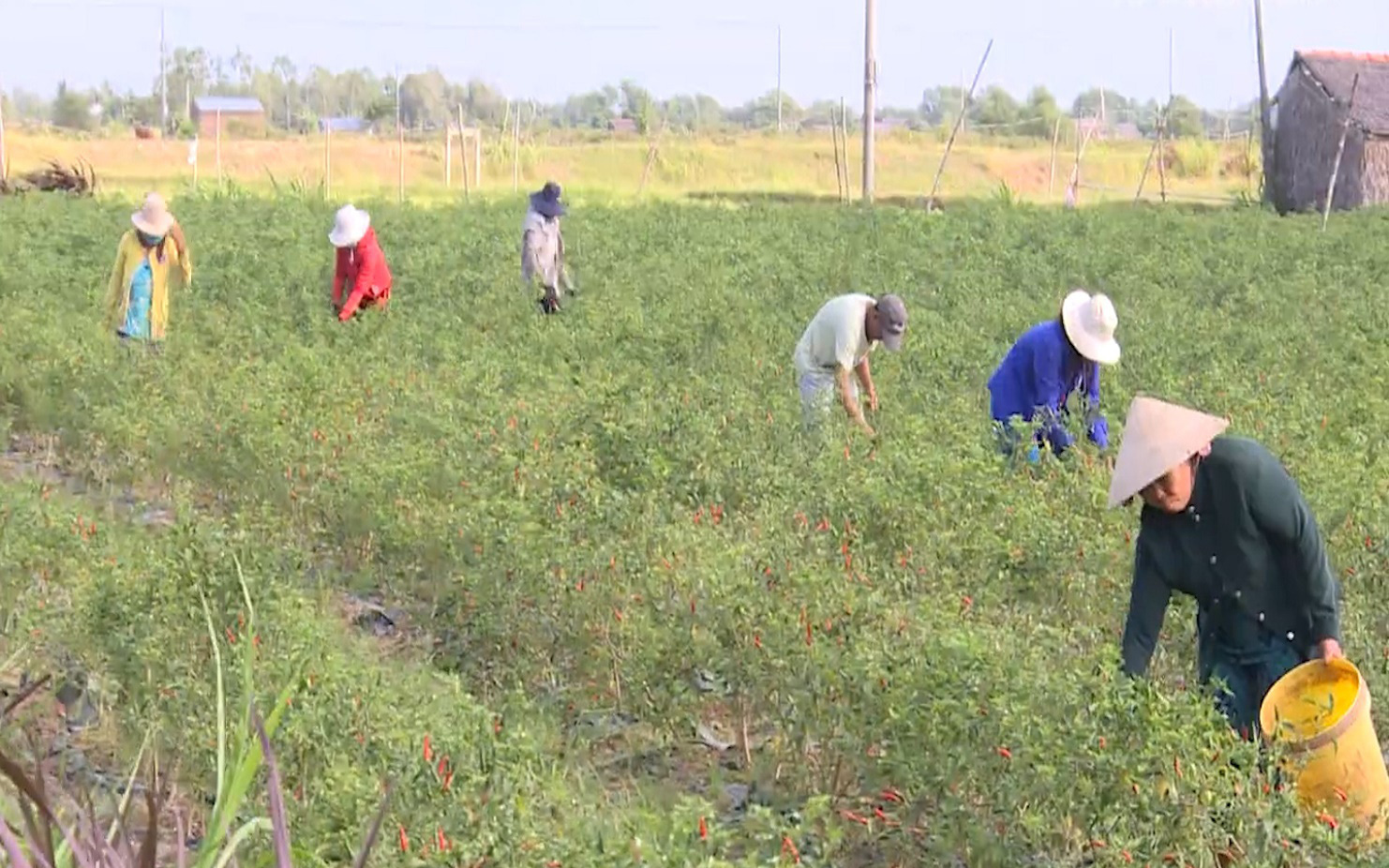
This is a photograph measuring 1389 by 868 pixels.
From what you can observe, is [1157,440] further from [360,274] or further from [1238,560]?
[360,274]

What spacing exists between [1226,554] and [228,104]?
77.3 metres

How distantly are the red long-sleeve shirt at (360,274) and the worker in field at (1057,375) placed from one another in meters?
5.12

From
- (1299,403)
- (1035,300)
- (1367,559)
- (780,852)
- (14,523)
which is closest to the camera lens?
(780,852)

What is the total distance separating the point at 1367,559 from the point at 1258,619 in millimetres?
1428

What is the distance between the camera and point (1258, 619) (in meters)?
4.50

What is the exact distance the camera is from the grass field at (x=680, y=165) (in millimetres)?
40062

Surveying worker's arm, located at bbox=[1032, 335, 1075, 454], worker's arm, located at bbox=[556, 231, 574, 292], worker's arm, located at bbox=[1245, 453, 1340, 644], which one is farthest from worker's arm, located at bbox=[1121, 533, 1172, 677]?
worker's arm, located at bbox=[556, 231, 574, 292]

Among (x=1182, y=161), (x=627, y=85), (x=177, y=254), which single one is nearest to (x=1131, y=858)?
(x=177, y=254)

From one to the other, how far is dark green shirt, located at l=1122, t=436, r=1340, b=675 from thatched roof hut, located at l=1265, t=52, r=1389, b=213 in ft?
77.6

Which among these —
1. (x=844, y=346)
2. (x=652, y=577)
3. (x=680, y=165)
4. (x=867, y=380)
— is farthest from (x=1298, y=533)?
(x=680, y=165)

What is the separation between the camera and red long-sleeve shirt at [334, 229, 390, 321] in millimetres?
11156

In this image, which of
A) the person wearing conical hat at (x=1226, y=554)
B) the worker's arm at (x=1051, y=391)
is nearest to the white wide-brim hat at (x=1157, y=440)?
the person wearing conical hat at (x=1226, y=554)

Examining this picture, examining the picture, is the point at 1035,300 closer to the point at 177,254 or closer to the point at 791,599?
the point at 177,254

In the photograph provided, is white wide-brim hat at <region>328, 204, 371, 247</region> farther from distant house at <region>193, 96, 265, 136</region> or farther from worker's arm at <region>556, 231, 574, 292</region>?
distant house at <region>193, 96, 265, 136</region>
